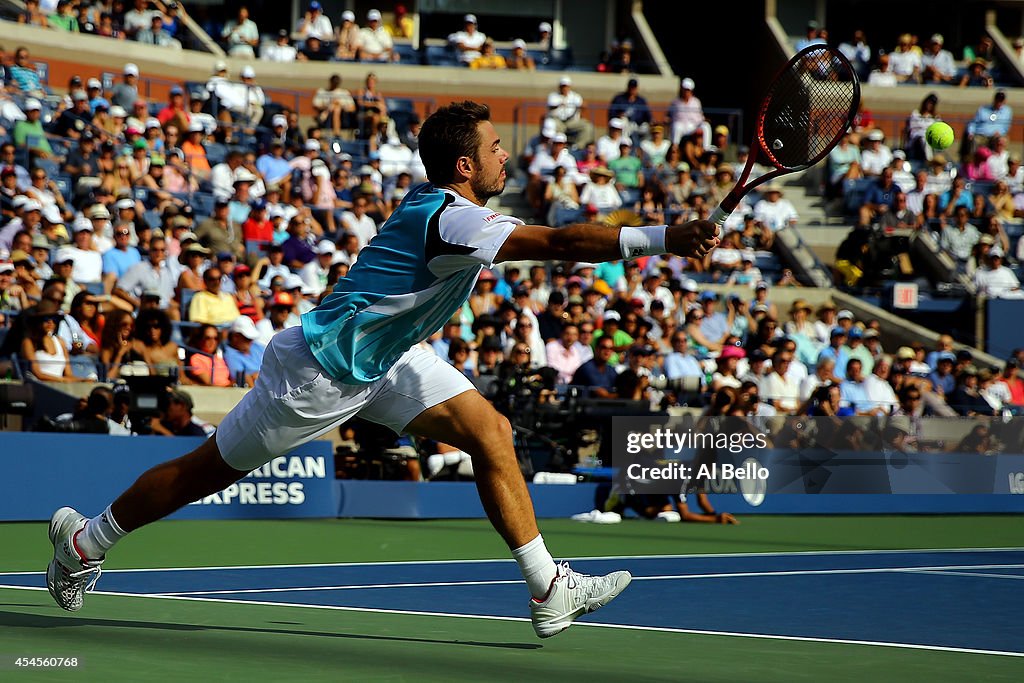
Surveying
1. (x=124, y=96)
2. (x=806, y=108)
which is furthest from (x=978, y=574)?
(x=124, y=96)

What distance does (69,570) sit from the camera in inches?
237

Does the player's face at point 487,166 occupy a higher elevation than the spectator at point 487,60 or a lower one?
lower

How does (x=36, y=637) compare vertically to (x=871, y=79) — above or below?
below

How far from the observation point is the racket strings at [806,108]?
6.61 meters

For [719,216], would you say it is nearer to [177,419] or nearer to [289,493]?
[289,493]

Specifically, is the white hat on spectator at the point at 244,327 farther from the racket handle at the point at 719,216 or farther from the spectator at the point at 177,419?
the racket handle at the point at 719,216

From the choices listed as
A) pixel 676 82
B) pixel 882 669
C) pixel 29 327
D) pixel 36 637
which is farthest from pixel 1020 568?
pixel 676 82

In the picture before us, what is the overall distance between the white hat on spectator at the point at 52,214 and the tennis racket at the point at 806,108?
11.4 metres

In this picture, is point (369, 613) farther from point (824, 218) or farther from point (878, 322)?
point (824, 218)

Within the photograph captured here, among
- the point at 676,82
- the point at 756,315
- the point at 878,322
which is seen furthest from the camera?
the point at 676,82

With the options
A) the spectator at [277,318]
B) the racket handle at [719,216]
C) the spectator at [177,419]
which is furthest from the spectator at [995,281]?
the racket handle at [719,216]

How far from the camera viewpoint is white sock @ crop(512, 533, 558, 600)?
561 centimetres

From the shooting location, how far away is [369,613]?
671 centimetres

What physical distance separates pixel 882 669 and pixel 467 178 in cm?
232
